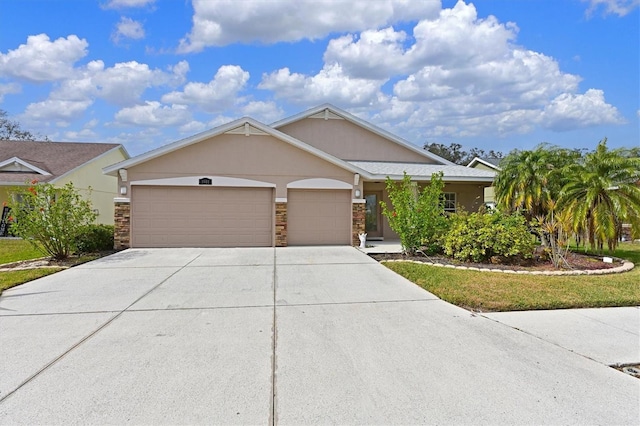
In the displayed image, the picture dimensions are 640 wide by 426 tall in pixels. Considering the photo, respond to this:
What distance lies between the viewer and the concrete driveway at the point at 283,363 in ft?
9.58

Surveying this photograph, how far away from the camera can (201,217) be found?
1224cm

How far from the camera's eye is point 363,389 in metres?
3.24

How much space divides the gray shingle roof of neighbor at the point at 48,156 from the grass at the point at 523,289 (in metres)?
17.1

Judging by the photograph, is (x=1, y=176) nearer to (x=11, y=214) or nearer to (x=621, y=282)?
(x=11, y=214)

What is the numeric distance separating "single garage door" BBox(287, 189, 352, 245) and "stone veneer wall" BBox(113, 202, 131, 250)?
5.18m

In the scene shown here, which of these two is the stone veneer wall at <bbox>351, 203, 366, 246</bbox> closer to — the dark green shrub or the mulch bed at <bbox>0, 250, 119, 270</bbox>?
the mulch bed at <bbox>0, 250, 119, 270</bbox>

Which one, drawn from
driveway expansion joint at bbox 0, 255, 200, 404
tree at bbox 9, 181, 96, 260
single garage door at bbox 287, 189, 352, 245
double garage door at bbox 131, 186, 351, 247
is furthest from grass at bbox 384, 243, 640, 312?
tree at bbox 9, 181, 96, 260

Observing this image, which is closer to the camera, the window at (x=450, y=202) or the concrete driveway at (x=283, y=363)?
the concrete driveway at (x=283, y=363)

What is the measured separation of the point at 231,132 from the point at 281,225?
3.54 metres

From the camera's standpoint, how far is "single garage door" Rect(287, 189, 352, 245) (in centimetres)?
1272

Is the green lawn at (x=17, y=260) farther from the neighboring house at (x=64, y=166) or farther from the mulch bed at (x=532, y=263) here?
the mulch bed at (x=532, y=263)

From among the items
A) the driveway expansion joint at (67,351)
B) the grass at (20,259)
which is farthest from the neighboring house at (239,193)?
the driveway expansion joint at (67,351)

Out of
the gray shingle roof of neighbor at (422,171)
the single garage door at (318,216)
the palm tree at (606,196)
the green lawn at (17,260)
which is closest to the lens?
the green lawn at (17,260)

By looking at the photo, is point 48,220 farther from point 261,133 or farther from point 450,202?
point 450,202
